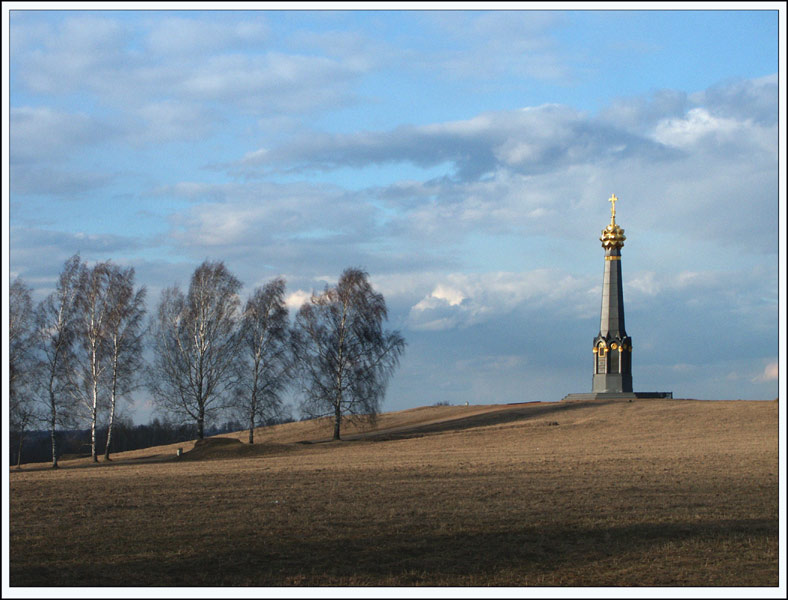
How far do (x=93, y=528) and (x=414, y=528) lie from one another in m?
6.16

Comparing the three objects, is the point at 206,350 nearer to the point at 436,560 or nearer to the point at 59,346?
the point at 59,346

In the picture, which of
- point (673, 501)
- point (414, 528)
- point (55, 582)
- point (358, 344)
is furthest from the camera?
point (358, 344)

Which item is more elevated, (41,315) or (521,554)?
(41,315)

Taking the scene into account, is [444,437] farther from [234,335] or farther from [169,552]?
[169,552]

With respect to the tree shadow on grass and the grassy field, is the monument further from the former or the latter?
the tree shadow on grass

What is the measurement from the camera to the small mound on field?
1555 inches

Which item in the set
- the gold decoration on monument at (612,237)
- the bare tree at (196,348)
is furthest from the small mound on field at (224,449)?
the gold decoration on monument at (612,237)

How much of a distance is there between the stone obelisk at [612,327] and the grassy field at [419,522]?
20251 millimetres

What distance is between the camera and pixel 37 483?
2647 cm

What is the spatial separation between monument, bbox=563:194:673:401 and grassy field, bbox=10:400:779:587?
20171mm

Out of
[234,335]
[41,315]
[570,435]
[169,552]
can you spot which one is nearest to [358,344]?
[234,335]

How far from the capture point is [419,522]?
1714 centimetres

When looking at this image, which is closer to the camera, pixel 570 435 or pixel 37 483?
pixel 37 483

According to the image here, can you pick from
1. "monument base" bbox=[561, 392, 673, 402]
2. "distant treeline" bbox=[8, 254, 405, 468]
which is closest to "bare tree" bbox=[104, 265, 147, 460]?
"distant treeline" bbox=[8, 254, 405, 468]
